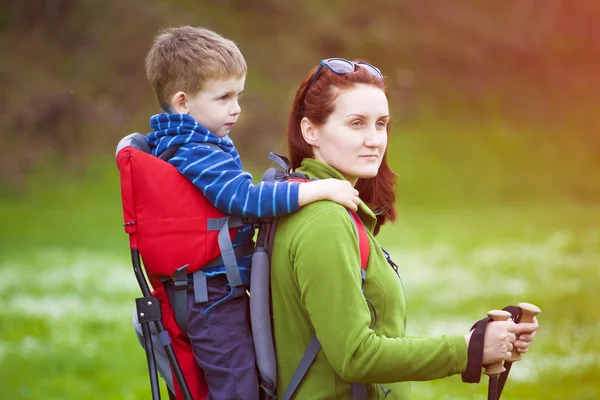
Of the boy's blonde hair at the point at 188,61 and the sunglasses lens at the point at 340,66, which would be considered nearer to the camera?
the sunglasses lens at the point at 340,66

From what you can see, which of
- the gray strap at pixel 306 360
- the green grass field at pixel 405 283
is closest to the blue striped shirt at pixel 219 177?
the gray strap at pixel 306 360

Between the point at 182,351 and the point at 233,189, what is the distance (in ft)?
1.78

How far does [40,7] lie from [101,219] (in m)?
7.84

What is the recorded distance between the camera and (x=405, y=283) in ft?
38.6

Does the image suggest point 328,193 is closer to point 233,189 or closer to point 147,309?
point 233,189

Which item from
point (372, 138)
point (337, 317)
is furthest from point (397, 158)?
point (337, 317)

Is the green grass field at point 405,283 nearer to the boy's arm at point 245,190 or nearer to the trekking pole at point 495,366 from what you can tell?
the trekking pole at point 495,366

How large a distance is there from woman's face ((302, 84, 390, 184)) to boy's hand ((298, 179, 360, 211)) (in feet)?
0.62

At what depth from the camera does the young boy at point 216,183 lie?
269 centimetres

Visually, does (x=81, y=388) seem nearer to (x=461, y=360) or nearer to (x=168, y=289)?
(x=168, y=289)

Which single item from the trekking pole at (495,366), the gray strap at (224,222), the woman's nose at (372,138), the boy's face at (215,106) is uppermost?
the boy's face at (215,106)

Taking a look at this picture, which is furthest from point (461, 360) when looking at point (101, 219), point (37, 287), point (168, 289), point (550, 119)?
point (550, 119)

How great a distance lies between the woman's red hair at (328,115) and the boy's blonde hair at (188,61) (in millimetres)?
265

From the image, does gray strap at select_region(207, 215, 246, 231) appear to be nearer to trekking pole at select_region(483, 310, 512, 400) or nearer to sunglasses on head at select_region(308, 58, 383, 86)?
sunglasses on head at select_region(308, 58, 383, 86)
